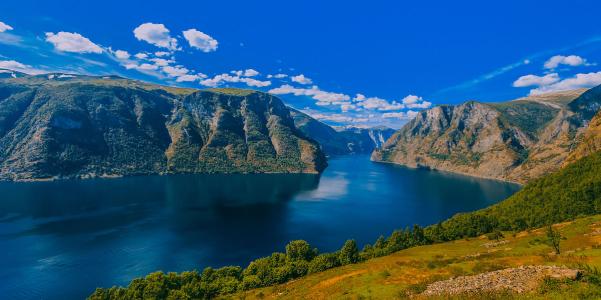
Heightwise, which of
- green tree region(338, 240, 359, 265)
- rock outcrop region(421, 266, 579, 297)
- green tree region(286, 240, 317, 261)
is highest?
rock outcrop region(421, 266, 579, 297)

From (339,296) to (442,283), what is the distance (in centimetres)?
1530

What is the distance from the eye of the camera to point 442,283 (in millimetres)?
45719

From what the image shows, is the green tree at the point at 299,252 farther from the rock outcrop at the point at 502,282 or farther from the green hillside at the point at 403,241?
the rock outcrop at the point at 502,282

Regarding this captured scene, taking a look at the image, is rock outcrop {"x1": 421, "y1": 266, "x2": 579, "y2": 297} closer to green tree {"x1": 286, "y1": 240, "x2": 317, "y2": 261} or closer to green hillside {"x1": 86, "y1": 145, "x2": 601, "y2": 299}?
green hillside {"x1": 86, "y1": 145, "x2": 601, "y2": 299}

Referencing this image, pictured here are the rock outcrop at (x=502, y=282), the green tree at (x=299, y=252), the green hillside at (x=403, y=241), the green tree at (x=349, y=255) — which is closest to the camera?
the rock outcrop at (x=502, y=282)

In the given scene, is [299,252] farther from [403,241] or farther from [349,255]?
[403,241]

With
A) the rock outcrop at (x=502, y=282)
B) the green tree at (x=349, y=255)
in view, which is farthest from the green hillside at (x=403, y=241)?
the rock outcrop at (x=502, y=282)

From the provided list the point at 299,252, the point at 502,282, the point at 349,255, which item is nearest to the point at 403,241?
the point at 349,255

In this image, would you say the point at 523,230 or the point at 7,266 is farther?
the point at 7,266

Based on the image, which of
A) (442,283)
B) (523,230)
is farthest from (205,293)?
(523,230)

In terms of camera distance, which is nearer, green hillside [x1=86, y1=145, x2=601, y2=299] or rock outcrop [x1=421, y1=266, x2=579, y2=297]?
rock outcrop [x1=421, y1=266, x2=579, y2=297]

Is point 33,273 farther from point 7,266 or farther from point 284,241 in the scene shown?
point 284,241

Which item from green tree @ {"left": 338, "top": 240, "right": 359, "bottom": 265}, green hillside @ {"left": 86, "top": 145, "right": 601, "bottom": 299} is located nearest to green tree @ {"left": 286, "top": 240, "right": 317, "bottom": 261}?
green hillside @ {"left": 86, "top": 145, "right": 601, "bottom": 299}

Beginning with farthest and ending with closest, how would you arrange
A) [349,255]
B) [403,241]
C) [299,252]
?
[403,241], [299,252], [349,255]
